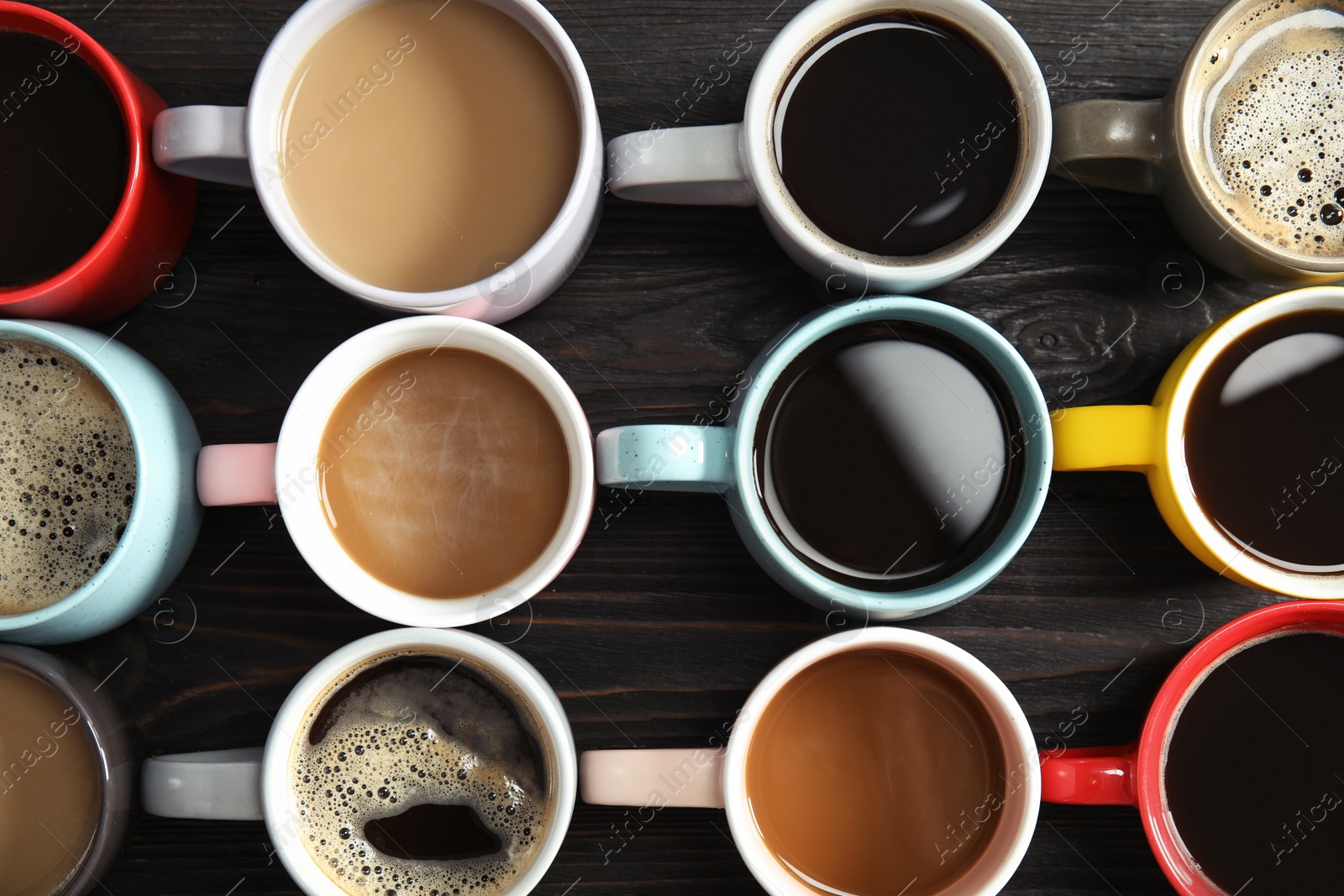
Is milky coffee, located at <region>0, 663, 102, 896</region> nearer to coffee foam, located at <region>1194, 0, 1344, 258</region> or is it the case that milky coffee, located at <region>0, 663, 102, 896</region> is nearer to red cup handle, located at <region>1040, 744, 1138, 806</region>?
red cup handle, located at <region>1040, 744, 1138, 806</region>

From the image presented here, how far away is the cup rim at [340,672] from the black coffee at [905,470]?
329 mm

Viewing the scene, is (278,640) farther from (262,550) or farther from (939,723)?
(939,723)

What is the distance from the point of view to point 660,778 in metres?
0.91

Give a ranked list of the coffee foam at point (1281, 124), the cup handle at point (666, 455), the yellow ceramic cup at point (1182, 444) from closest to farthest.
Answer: the cup handle at point (666, 455) < the yellow ceramic cup at point (1182, 444) < the coffee foam at point (1281, 124)

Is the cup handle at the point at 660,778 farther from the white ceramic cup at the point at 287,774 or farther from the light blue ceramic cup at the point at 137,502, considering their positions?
the light blue ceramic cup at the point at 137,502

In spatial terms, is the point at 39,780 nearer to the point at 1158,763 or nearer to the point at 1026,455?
the point at 1026,455

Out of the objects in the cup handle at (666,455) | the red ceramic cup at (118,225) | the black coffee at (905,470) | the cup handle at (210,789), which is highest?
the red ceramic cup at (118,225)

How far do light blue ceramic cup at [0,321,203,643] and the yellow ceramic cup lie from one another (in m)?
0.96

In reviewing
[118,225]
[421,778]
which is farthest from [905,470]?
[118,225]

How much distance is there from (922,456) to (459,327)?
535mm

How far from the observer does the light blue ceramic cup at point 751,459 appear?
854 mm

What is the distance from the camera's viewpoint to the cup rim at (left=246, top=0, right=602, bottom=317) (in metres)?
0.91

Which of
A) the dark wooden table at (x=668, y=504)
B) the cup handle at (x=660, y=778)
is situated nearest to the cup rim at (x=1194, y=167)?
the dark wooden table at (x=668, y=504)

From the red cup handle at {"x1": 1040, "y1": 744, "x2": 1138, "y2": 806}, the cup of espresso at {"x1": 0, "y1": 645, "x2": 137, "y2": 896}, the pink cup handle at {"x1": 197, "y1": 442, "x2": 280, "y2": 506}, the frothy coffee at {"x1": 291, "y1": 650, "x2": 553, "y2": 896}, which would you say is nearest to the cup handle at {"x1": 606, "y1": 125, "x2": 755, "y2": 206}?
the pink cup handle at {"x1": 197, "y1": 442, "x2": 280, "y2": 506}
